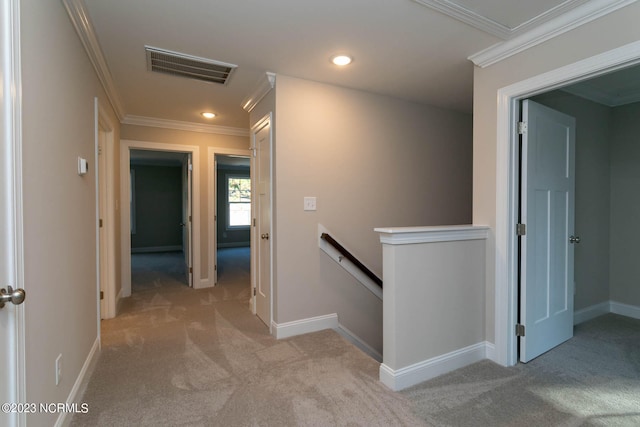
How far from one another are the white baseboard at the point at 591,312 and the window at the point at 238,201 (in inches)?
309

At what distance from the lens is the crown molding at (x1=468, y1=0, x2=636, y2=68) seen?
1.79 metres

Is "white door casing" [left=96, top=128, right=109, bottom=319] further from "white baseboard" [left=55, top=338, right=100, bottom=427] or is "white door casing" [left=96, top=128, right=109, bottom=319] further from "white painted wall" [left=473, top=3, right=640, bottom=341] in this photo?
"white painted wall" [left=473, top=3, right=640, bottom=341]

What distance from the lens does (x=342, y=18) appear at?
197 centimetres

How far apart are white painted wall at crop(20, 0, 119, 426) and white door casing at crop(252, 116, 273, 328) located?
1.37 meters

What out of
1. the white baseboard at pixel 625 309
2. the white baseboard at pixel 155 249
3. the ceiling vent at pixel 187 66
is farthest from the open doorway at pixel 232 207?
the white baseboard at pixel 625 309

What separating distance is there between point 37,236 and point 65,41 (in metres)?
1.16

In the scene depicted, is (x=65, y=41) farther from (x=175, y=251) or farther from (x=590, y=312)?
(x=175, y=251)

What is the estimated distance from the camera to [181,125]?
441cm

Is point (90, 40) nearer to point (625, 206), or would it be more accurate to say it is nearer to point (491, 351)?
point (491, 351)

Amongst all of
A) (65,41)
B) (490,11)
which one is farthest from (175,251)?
(490,11)

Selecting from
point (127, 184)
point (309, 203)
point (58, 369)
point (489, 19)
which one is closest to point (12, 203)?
point (58, 369)

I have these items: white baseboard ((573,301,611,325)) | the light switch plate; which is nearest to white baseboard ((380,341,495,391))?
the light switch plate

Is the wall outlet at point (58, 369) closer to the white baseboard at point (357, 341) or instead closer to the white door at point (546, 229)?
the white baseboard at point (357, 341)

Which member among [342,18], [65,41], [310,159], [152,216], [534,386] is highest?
[342,18]
